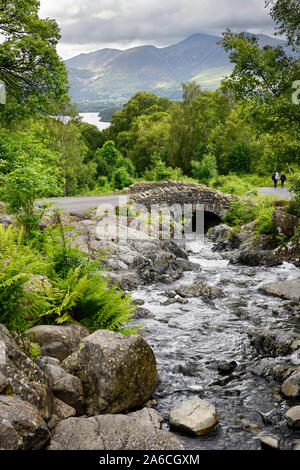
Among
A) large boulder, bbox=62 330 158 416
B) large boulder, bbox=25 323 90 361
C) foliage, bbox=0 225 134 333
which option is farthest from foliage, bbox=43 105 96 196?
large boulder, bbox=62 330 158 416

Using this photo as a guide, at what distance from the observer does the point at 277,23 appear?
11906 millimetres

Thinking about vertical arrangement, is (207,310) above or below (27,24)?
below

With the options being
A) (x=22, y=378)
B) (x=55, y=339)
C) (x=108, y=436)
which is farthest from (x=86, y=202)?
(x=108, y=436)

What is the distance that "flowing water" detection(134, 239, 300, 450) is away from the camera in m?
5.62

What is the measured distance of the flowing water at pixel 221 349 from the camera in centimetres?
562

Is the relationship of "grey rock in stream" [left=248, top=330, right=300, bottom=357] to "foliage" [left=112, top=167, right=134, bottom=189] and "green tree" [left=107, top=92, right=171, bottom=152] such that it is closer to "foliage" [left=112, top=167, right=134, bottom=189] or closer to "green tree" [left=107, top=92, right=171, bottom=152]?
"foliage" [left=112, top=167, right=134, bottom=189]

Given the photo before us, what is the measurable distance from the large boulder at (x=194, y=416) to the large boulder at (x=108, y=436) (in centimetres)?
103

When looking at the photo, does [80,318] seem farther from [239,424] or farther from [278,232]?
[278,232]

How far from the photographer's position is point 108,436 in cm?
424

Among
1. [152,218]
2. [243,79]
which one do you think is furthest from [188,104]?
[243,79]

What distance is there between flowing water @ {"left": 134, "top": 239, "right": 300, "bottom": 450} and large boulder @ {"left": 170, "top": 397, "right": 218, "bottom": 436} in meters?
0.11

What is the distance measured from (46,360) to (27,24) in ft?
61.2

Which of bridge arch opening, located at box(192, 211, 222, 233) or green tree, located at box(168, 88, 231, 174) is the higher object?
green tree, located at box(168, 88, 231, 174)

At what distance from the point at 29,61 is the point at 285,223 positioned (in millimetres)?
15337
